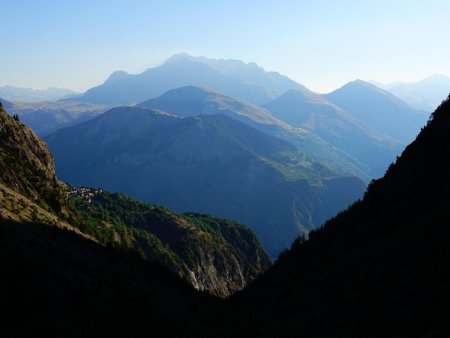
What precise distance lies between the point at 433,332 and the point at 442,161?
80158 millimetres

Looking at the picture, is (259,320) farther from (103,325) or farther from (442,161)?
(442,161)

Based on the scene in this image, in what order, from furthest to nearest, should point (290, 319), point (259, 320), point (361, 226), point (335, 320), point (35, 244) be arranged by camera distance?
1. point (361, 226)
2. point (259, 320)
3. point (290, 319)
4. point (35, 244)
5. point (335, 320)

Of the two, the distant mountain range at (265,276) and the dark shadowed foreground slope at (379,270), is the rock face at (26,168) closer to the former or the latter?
the distant mountain range at (265,276)

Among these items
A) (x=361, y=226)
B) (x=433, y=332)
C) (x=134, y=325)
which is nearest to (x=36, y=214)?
(x=134, y=325)

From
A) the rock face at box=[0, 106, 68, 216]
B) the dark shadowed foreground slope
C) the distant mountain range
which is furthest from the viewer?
the rock face at box=[0, 106, 68, 216]

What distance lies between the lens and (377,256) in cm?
9944

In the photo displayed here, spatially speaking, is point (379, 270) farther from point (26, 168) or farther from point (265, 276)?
point (26, 168)

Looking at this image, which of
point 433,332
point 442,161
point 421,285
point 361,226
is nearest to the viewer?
point 433,332

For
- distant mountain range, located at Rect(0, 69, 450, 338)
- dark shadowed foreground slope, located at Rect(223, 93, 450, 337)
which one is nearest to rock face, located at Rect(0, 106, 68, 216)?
distant mountain range, located at Rect(0, 69, 450, 338)

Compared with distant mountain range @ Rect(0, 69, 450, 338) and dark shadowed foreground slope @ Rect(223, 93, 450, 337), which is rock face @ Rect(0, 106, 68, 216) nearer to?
distant mountain range @ Rect(0, 69, 450, 338)

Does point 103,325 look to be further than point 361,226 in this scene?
No

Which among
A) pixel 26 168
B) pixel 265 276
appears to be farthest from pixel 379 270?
pixel 26 168

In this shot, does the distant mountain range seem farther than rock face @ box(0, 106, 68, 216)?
No

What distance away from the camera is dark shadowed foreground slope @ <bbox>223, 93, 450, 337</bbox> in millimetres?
70044
